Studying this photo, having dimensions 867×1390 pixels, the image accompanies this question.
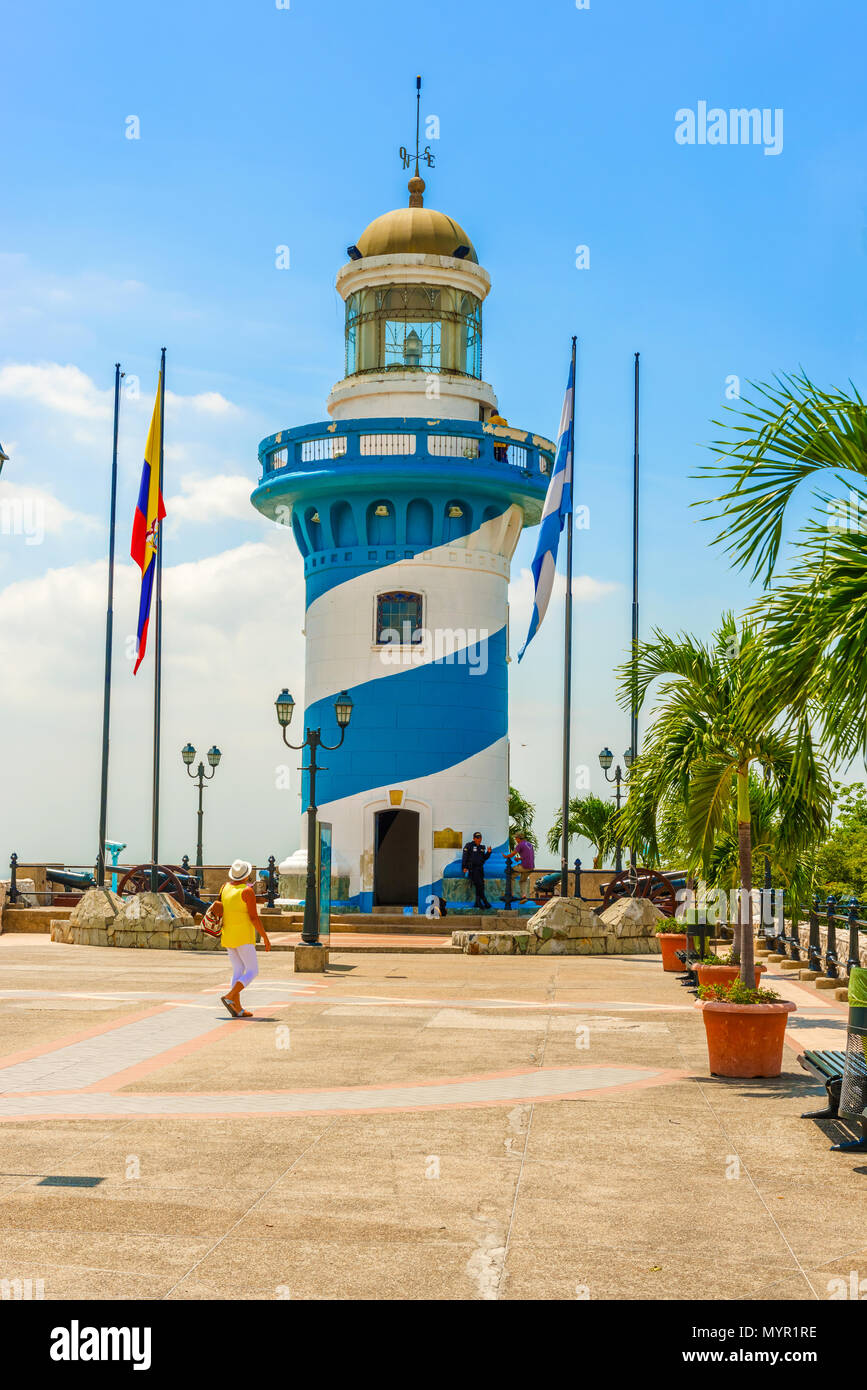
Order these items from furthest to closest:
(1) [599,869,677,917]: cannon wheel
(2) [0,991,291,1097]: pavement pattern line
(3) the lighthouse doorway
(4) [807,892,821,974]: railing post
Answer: (3) the lighthouse doorway < (1) [599,869,677,917]: cannon wheel < (4) [807,892,821,974]: railing post < (2) [0,991,291,1097]: pavement pattern line

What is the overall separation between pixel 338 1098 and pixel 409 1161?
7.07 feet

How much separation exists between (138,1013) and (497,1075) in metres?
5.36

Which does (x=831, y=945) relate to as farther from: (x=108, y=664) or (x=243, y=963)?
(x=108, y=664)

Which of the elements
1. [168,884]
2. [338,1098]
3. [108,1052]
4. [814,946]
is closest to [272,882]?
[168,884]

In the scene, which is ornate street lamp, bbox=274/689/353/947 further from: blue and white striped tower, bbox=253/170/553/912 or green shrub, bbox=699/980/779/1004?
green shrub, bbox=699/980/779/1004

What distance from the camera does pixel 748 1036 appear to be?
10.8 m

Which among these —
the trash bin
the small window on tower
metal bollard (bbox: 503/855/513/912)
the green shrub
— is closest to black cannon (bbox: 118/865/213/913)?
metal bollard (bbox: 503/855/513/912)

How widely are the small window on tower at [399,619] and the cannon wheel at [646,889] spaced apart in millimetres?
7079

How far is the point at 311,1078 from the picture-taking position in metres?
10.8

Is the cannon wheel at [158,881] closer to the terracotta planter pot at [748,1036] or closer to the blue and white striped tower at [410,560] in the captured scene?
the blue and white striped tower at [410,560]

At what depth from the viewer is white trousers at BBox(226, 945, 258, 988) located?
14.7 m

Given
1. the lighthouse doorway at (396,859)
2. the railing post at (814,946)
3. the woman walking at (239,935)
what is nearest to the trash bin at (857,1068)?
the woman walking at (239,935)

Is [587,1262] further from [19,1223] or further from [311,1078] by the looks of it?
[311,1078]

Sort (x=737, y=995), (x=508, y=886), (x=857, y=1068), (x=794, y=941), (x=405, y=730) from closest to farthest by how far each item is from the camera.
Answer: (x=857, y=1068) → (x=737, y=995) → (x=794, y=941) → (x=508, y=886) → (x=405, y=730)
